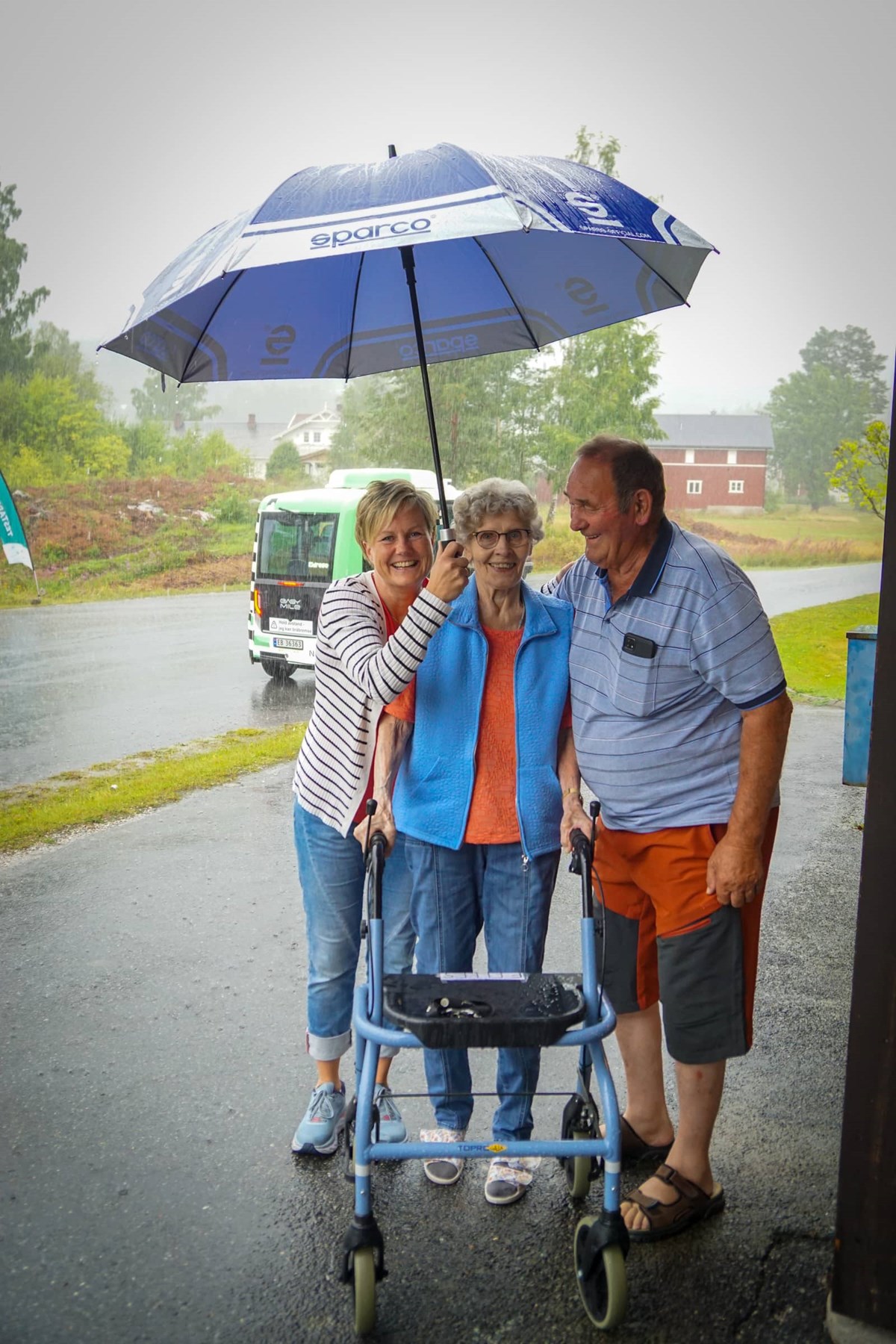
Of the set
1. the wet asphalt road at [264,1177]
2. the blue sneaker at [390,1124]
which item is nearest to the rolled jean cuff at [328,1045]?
the blue sneaker at [390,1124]

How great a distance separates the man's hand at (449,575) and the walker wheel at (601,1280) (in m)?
1.44

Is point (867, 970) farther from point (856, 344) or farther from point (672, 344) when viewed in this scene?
point (856, 344)

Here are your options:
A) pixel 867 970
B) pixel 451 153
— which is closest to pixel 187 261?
pixel 451 153

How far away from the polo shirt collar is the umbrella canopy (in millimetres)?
747

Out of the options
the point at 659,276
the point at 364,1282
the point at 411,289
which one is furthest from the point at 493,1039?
the point at 659,276

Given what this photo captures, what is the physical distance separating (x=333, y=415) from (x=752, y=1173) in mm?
29462

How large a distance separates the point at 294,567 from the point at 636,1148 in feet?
35.4

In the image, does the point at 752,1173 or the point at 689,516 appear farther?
the point at 689,516

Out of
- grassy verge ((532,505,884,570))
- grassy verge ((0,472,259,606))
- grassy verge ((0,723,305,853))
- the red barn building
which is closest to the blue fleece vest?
grassy verge ((0,723,305,853))

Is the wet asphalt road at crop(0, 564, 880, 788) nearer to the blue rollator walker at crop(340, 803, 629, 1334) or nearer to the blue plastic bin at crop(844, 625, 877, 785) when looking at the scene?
Result: the blue plastic bin at crop(844, 625, 877, 785)

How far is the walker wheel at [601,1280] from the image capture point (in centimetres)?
229

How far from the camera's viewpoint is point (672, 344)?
90.7ft

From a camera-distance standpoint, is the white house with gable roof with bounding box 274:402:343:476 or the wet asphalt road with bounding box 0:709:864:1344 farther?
the white house with gable roof with bounding box 274:402:343:476

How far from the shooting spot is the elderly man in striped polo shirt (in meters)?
2.54
